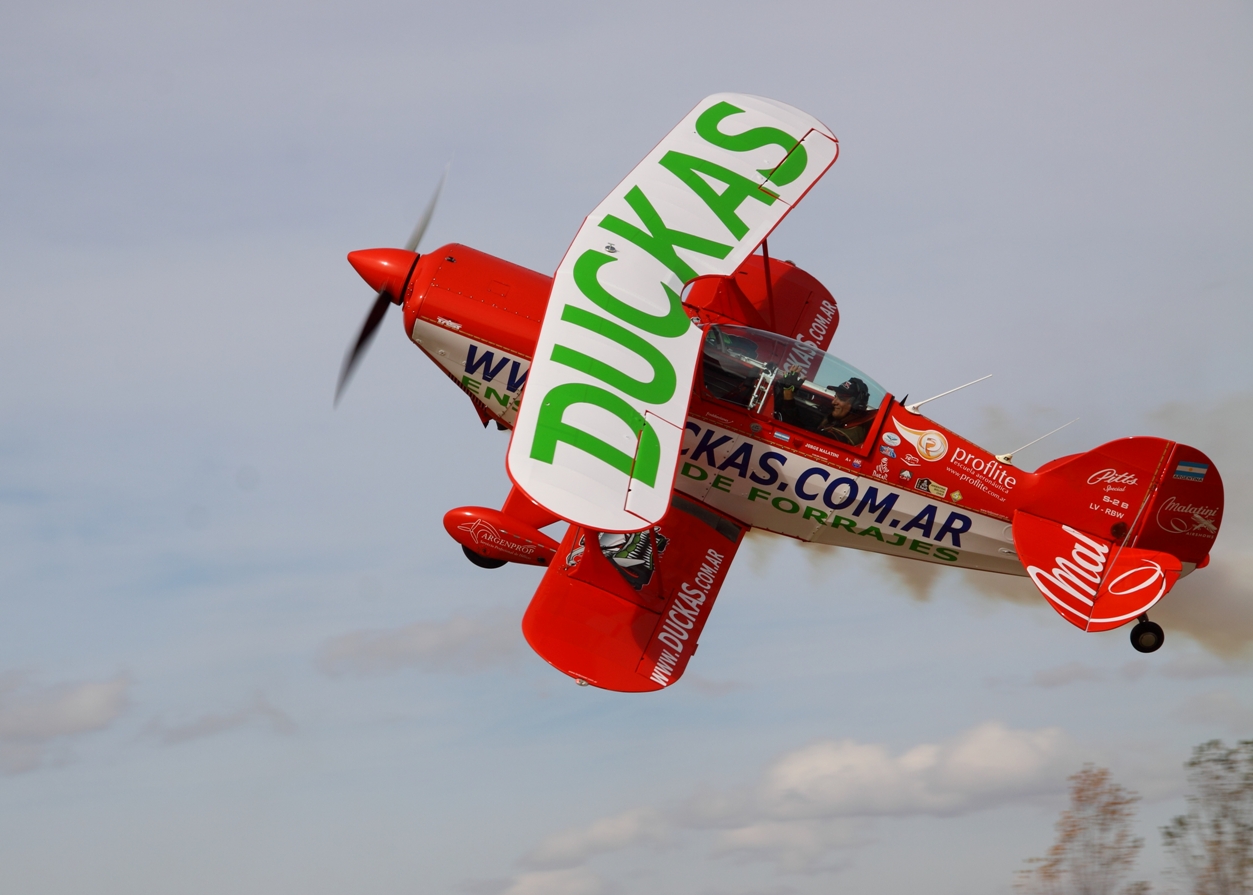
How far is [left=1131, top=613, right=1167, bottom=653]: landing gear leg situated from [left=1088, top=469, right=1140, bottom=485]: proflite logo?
52.2 inches

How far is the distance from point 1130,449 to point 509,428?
233 inches

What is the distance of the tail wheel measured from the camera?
35.7 feet

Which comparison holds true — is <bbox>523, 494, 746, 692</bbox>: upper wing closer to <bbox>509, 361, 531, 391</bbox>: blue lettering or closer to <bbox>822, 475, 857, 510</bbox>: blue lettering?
<bbox>822, 475, 857, 510</bbox>: blue lettering

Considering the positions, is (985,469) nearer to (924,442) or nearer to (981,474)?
(981,474)

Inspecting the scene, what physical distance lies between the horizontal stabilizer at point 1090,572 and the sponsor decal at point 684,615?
9.52ft

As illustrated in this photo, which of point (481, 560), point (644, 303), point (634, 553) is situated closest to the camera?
point (644, 303)

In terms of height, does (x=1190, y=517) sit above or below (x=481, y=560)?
above

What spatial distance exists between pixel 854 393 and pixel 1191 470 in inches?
122

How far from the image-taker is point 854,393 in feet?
35.6

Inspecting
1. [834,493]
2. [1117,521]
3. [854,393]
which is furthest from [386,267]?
[1117,521]

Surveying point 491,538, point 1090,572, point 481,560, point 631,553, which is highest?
point 1090,572

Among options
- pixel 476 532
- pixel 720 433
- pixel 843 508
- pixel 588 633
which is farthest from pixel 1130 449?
pixel 476 532

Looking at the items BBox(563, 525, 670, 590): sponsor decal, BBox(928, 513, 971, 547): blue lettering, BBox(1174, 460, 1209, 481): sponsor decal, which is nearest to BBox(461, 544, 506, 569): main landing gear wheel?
BBox(563, 525, 670, 590): sponsor decal

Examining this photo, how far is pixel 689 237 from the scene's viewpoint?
36.3 ft
